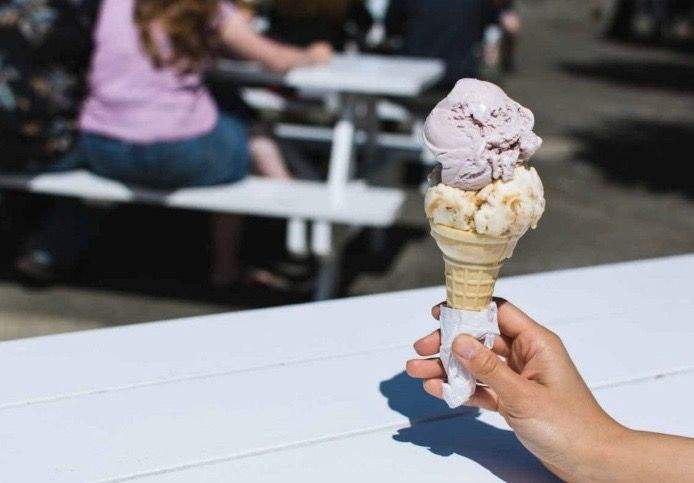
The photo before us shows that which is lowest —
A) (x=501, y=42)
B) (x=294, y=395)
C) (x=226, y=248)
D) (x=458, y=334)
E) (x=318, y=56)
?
(x=501, y=42)

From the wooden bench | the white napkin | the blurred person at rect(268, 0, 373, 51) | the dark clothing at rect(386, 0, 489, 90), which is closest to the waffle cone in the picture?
the white napkin

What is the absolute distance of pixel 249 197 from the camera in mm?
3801

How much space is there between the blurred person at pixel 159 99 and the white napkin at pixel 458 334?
2559mm

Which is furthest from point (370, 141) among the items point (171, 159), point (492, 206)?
point (492, 206)

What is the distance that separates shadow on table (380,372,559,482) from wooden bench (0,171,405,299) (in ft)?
7.01

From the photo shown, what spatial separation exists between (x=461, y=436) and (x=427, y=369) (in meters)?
0.13

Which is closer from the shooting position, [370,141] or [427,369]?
[427,369]

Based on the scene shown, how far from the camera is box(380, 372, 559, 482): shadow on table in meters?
1.38

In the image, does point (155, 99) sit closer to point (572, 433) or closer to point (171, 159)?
point (171, 159)

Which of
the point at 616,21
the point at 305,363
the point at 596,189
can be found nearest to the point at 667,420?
the point at 305,363

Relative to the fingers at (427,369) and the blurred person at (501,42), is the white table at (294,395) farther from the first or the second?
the blurred person at (501,42)

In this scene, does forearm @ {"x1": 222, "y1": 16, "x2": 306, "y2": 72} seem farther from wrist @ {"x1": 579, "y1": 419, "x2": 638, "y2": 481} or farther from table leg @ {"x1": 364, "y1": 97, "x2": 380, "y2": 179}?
wrist @ {"x1": 579, "y1": 419, "x2": 638, "y2": 481}

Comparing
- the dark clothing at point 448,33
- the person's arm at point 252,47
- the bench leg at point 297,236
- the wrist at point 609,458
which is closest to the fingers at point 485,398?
the wrist at point 609,458

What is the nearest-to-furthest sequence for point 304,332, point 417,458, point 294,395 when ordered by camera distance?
A: 1. point 417,458
2. point 294,395
3. point 304,332
